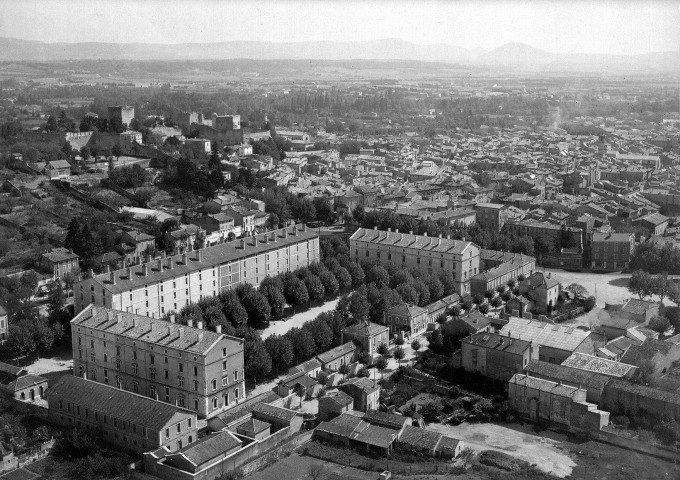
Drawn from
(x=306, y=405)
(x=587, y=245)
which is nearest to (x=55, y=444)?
(x=306, y=405)

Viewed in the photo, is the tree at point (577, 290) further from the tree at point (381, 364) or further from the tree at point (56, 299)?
the tree at point (56, 299)

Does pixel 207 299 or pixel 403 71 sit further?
pixel 403 71

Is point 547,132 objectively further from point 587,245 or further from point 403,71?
point 403,71

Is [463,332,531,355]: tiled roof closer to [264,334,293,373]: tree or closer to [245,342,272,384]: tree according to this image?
[264,334,293,373]: tree

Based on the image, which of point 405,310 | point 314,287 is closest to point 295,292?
point 314,287

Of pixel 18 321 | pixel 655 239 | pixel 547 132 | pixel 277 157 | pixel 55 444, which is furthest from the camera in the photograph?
pixel 547 132

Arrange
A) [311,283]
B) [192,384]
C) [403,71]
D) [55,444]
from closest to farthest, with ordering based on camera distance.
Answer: [55,444]
[192,384]
[311,283]
[403,71]

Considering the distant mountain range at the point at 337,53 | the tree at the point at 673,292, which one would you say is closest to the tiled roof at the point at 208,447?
the tree at the point at 673,292
